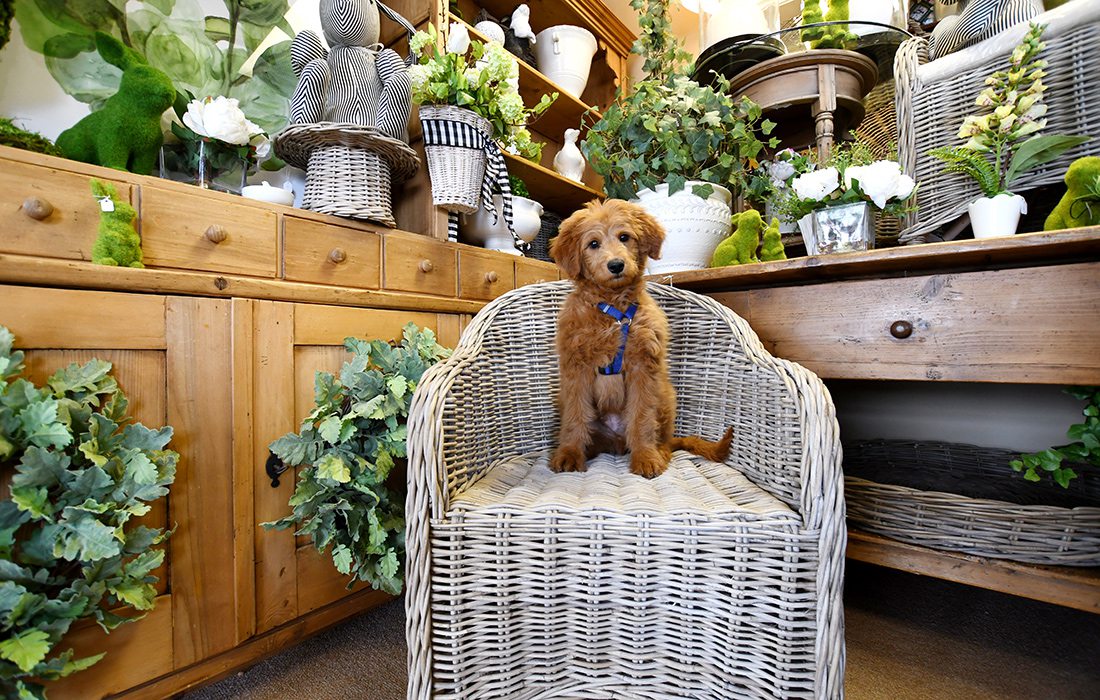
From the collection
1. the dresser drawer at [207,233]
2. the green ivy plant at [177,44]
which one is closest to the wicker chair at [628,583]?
the dresser drawer at [207,233]

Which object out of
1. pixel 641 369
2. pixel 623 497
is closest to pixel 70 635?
pixel 623 497

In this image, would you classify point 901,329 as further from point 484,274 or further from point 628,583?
point 484,274

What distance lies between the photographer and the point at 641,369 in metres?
1.13

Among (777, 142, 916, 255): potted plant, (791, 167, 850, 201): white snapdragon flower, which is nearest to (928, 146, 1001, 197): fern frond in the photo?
(777, 142, 916, 255): potted plant

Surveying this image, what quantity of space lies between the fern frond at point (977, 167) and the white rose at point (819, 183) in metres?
0.25

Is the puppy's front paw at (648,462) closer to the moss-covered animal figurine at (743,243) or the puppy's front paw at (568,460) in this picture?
the puppy's front paw at (568,460)

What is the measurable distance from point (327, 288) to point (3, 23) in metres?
0.86

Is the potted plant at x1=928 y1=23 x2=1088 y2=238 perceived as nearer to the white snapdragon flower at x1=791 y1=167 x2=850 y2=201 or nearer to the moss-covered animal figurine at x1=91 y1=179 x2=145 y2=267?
the white snapdragon flower at x1=791 y1=167 x2=850 y2=201

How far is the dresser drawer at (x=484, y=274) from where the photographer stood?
64.4 inches

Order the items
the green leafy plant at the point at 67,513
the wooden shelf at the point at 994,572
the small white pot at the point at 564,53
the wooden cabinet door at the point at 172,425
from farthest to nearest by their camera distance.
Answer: the small white pot at the point at 564,53 < the wooden shelf at the point at 994,572 < the wooden cabinet door at the point at 172,425 < the green leafy plant at the point at 67,513

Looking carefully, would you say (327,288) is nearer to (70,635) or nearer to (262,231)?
(262,231)

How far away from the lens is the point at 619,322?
3.72 feet

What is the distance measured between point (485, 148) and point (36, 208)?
3.66ft

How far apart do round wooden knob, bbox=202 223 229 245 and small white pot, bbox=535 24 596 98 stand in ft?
5.53
